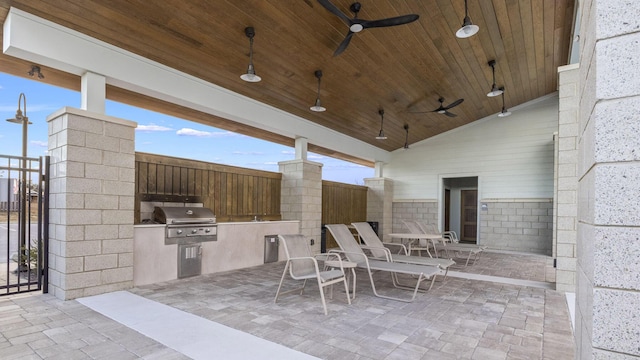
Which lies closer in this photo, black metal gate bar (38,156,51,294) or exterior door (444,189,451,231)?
→ black metal gate bar (38,156,51,294)

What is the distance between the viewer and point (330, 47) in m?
5.13

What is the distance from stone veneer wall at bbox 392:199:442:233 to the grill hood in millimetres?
6931

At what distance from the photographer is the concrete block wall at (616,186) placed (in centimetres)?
111

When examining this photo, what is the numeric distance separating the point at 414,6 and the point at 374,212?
296 inches

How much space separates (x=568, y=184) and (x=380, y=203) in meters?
6.67

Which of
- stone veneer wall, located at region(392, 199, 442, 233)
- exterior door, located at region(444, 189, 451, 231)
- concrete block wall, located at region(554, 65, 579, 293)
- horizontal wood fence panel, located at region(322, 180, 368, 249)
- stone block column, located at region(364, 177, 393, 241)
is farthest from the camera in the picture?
exterior door, located at region(444, 189, 451, 231)

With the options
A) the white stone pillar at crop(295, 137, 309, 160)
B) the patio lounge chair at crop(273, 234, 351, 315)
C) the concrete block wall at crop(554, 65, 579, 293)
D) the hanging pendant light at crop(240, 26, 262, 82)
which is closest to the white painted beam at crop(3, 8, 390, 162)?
the white stone pillar at crop(295, 137, 309, 160)

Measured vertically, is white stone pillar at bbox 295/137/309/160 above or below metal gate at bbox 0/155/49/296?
above

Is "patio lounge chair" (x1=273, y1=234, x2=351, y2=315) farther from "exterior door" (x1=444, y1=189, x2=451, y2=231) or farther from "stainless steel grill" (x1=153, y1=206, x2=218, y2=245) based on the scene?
"exterior door" (x1=444, y1=189, x2=451, y2=231)

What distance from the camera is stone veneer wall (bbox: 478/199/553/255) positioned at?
9192 millimetres

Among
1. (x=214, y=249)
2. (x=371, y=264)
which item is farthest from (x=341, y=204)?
(x=371, y=264)

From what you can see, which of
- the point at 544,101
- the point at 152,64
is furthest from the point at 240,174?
the point at 544,101

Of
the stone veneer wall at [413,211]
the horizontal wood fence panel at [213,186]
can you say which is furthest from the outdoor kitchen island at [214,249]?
the stone veneer wall at [413,211]

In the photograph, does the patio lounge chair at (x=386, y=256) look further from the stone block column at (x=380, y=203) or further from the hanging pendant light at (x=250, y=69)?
the stone block column at (x=380, y=203)
